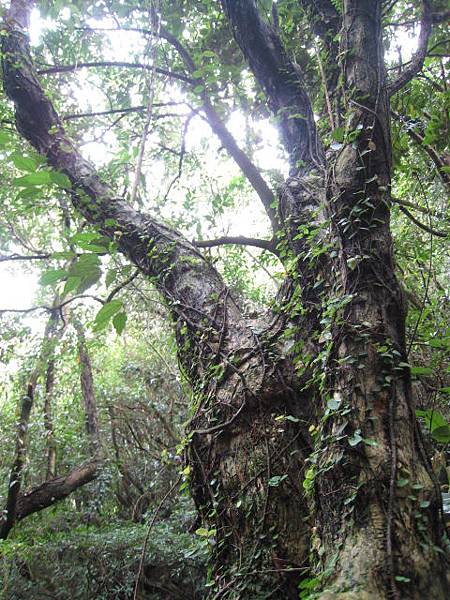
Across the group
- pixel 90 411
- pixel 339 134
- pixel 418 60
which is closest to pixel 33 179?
pixel 339 134

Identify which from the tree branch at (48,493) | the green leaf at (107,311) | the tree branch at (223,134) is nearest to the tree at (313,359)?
the green leaf at (107,311)

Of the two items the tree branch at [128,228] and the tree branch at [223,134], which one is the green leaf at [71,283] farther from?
the tree branch at [223,134]

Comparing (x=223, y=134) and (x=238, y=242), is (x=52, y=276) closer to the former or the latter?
(x=238, y=242)

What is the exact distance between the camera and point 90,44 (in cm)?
430

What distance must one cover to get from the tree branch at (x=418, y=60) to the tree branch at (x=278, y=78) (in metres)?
0.48

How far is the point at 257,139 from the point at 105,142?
1.85 metres

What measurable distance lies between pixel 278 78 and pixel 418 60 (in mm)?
792

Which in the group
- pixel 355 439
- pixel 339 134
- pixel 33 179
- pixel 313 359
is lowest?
pixel 355 439

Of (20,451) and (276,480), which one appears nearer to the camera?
(276,480)

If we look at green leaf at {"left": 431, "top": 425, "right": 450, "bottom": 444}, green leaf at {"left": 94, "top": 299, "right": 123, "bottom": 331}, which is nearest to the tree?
green leaf at {"left": 431, "top": 425, "right": 450, "bottom": 444}

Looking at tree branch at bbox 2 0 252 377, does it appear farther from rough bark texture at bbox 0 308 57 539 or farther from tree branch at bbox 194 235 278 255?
rough bark texture at bbox 0 308 57 539

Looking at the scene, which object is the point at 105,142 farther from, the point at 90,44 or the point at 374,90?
the point at 374,90

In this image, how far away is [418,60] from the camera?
7.61ft

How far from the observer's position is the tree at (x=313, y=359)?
47.6 inches
